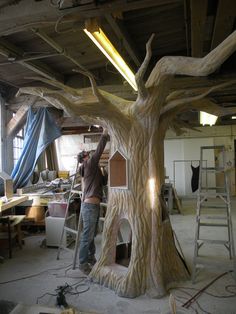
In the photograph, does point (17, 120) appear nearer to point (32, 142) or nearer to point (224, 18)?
point (32, 142)

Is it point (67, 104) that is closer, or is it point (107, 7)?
point (107, 7)

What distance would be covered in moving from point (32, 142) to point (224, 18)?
4.75m

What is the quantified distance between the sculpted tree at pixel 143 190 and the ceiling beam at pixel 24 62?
2.76 ft

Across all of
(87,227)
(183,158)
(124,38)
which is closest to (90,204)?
(87,227)

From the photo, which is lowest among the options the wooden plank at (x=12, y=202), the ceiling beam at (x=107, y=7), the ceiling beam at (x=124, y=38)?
the wooden plank at (x=12, y=202)

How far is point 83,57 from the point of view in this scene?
14.3ft

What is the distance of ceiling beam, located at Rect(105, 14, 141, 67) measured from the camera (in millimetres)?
2955

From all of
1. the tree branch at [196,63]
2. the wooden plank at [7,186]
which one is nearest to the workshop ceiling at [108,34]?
the tree branch at [196,63]

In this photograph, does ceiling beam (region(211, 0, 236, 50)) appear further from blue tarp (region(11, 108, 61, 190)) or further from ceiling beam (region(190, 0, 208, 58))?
blue tarp (region(11, 108, 61, 190))

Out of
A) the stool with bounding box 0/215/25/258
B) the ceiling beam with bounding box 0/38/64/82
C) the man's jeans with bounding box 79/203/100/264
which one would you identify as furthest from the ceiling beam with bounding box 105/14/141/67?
the stool with bounding box 0/215/25/258

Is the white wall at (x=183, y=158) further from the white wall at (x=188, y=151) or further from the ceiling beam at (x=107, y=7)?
the ceiling beam at (x=107, y=7)

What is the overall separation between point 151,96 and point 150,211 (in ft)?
4.68

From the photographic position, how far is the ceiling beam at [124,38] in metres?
2.95

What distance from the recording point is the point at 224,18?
2646mm
